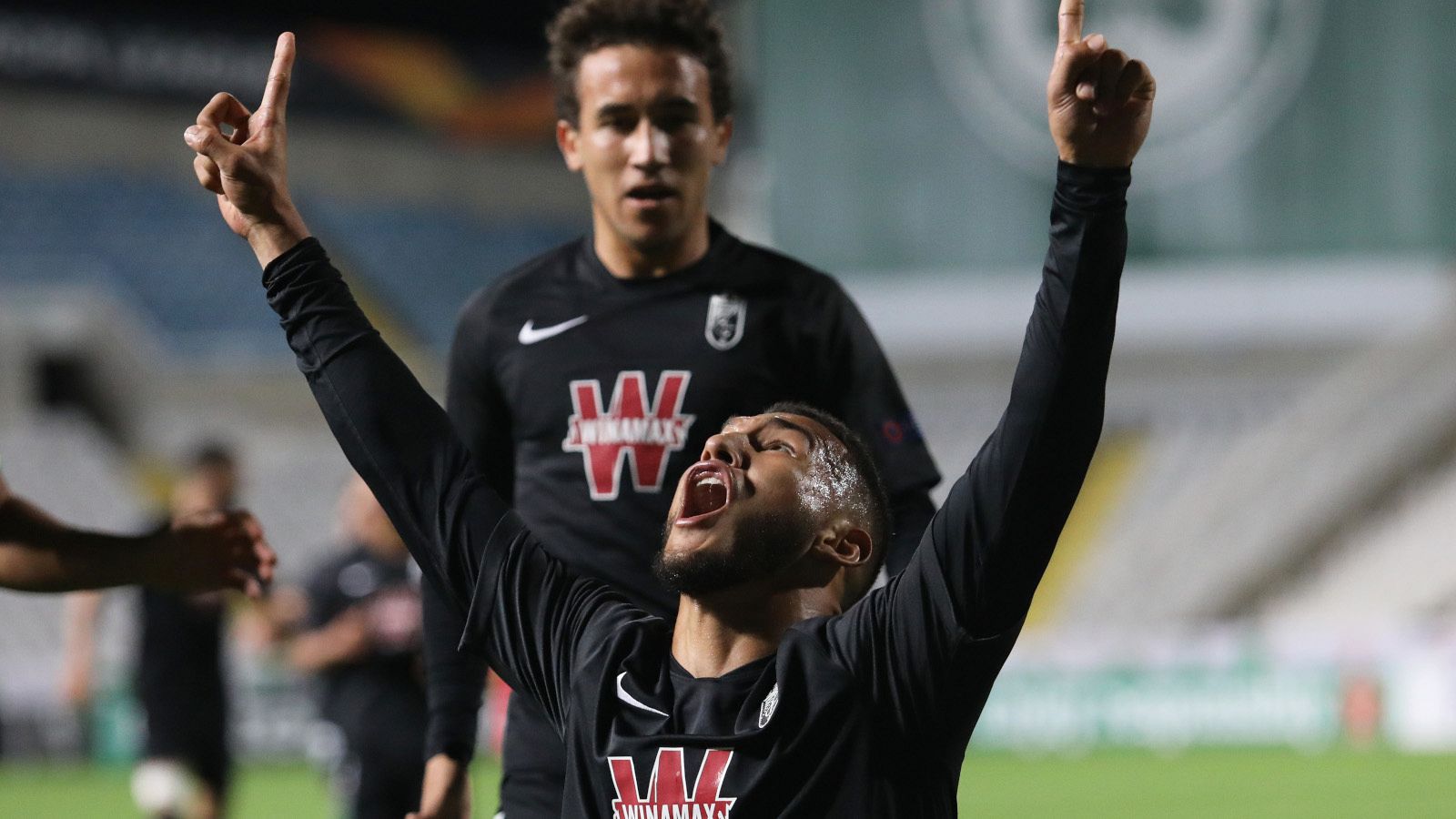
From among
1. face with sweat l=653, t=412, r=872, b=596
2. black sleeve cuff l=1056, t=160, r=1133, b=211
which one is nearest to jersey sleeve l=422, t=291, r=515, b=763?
face with sweat l=653, t=412, r=872, b=596

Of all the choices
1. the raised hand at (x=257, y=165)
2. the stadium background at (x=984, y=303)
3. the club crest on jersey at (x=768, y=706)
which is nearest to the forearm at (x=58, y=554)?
the raised hand at (x=257, y=165)

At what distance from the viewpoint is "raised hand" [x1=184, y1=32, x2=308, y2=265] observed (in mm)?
2688

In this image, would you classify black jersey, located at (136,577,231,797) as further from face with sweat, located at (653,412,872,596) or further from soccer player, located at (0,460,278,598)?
face with sweat, located at (653,412,872,596)

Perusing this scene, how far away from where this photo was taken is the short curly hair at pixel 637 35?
12.0ft

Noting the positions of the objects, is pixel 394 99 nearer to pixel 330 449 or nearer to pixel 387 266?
pixel 387 266

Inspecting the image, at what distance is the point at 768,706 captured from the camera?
8.48ft

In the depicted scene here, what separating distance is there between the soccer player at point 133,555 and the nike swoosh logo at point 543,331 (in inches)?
24.0

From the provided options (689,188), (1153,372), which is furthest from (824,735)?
(1153,372)

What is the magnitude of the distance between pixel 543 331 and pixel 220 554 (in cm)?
73

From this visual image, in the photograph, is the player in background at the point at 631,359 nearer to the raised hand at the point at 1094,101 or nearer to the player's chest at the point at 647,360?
the player's chest at the point at 647,360

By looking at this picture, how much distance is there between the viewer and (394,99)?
25500mm

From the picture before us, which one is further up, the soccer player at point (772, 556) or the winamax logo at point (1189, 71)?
the winamax logo at point (1189, 71)

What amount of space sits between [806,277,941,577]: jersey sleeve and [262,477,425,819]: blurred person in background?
3.91 meters

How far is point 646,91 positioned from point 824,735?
1500 millimetres
